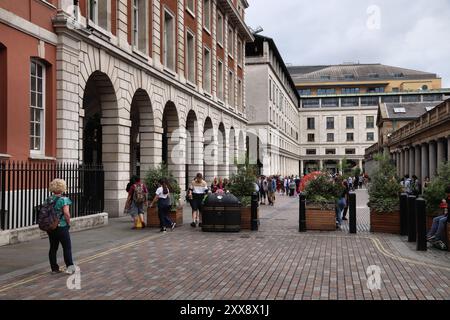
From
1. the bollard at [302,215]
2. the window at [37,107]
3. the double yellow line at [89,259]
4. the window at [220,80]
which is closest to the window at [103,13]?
the window at [37,107]

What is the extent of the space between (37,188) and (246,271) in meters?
6.59

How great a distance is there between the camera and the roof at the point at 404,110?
72.7 metres

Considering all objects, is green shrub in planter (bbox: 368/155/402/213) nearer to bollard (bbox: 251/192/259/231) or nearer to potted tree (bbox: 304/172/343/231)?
potted tree (bbox: 304/172/343/231)

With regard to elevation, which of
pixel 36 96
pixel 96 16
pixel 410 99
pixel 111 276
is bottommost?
pixel 111 276

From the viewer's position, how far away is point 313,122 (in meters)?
116

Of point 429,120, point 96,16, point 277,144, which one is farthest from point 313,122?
point 96,16

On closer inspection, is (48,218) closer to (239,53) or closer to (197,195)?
(197,195)

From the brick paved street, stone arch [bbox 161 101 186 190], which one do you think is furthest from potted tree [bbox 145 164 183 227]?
stone arch [bbox 161 101 186 190]

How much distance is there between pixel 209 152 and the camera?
3488 cm

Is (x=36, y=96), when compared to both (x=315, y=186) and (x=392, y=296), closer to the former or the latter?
(x=315, y=186)

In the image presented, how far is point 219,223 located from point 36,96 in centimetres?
630

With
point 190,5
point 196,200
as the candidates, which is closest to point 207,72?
point 190,5

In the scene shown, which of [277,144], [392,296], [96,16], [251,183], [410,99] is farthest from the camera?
[410,99]

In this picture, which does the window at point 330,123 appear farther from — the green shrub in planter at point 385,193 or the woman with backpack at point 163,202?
the woman with backpack at point 163,202
